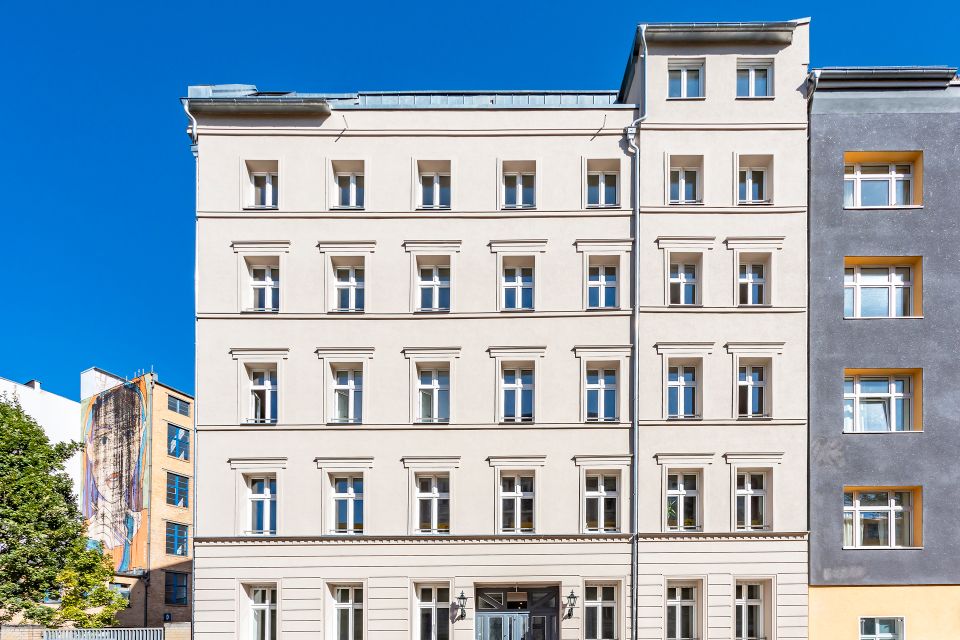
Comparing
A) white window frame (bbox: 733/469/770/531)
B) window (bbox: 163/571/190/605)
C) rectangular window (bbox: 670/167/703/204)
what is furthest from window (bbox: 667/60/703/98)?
window (bbox: 163/571/190/605)

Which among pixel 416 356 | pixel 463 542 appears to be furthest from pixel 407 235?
pixel 463 542

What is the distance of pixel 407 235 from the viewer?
22125 mm

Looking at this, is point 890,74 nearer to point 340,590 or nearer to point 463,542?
point 463,542

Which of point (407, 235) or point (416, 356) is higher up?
point (407, 235)

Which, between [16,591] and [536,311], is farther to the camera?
[16,591]

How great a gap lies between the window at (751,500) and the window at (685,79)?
12215 millimetres

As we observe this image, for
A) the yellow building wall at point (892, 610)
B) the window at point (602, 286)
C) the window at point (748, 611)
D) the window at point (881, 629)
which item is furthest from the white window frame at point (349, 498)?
the window at point (881, 629)

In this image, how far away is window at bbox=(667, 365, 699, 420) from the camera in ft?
71.5

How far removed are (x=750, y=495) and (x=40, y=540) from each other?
1001 inches

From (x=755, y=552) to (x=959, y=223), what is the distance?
1192cm

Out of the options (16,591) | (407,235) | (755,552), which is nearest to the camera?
(755,552)

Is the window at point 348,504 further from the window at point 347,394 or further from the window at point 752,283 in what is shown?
the window at point 752,283

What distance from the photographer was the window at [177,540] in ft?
147

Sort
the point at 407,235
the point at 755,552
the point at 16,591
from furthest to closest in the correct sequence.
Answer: the point at 16,591
the point at 407,235
the point at 755,552
